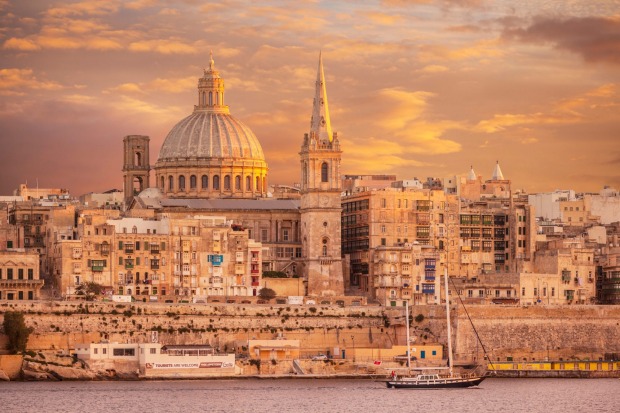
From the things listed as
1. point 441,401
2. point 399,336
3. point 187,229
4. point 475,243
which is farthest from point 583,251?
point 441,401

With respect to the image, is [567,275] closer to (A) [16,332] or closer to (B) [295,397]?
(B) [295,397]

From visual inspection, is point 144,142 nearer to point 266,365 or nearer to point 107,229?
point 107,229

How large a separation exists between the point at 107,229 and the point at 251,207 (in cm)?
1319

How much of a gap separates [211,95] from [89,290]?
23.5 metres

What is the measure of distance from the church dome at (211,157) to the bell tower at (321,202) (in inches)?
319

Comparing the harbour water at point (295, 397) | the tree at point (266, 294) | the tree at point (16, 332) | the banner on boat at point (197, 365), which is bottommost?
the harbour water at point (295, 397)

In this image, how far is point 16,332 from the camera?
3848 inches

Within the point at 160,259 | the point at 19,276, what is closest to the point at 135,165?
the point at 160,259

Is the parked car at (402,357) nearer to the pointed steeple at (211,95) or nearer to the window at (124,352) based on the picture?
the window at (124,352)

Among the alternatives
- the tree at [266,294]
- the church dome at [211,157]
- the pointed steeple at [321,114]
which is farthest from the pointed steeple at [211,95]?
the tree at [266,294]

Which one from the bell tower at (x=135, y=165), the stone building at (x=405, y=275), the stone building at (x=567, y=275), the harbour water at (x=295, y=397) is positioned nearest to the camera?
the harbour water at (x=295, y=397)

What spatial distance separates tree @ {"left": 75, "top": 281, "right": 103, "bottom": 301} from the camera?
10419cm

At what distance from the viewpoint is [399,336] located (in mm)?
106188

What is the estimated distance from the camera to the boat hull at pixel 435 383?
3669 inches
